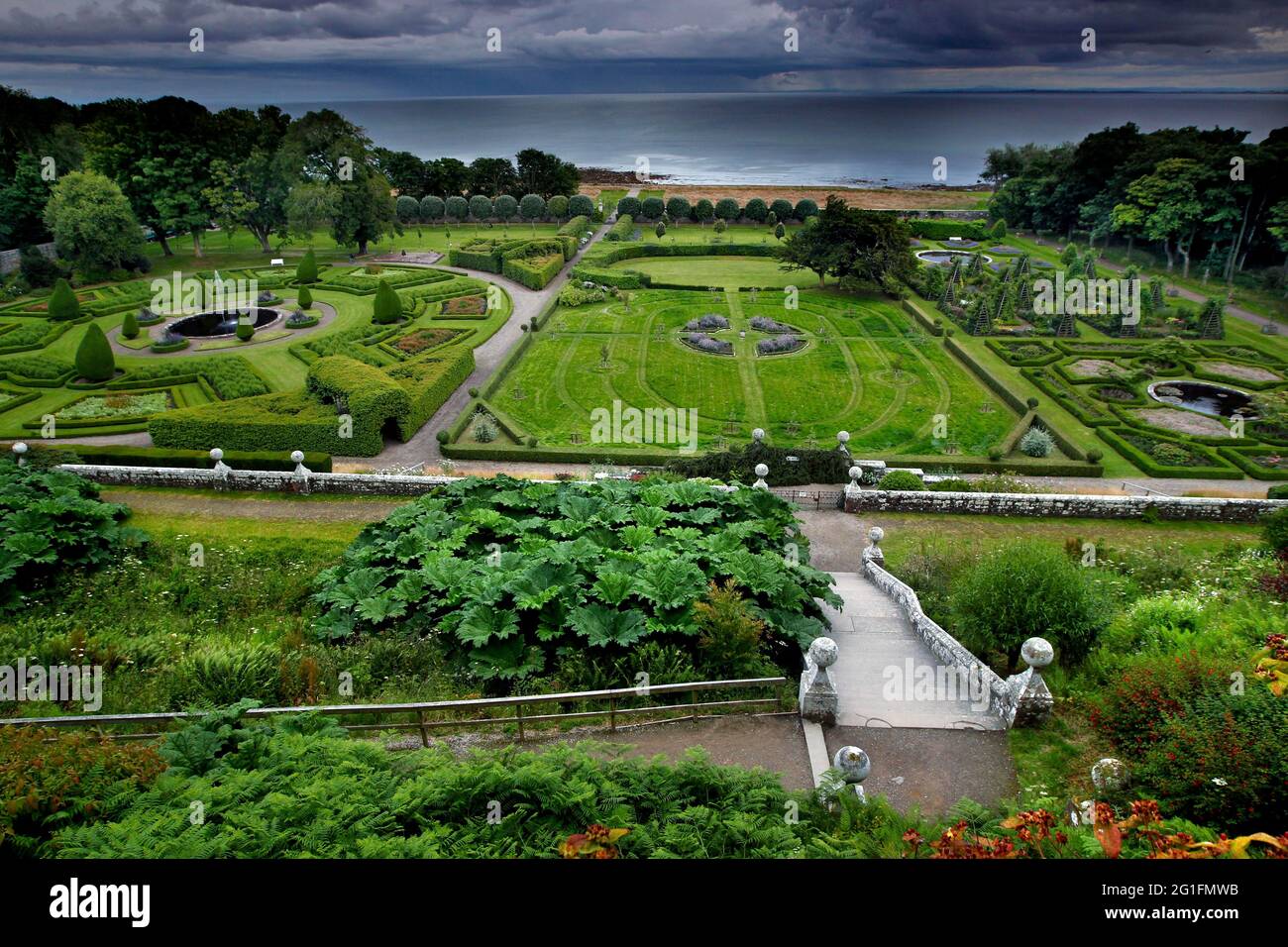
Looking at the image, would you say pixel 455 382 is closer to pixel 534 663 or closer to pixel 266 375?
pixel 266 375

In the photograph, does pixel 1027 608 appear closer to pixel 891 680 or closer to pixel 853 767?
pixel 891 680

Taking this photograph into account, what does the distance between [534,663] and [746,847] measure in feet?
19.5

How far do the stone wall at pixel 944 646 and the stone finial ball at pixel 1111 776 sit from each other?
2024 millimetres

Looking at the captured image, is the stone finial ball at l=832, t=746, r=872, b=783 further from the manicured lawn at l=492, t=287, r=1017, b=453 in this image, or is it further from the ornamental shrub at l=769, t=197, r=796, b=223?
the ornamental shrub at l=769, t=197, r=796, b=223

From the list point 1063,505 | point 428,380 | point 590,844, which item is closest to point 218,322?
point 428,380

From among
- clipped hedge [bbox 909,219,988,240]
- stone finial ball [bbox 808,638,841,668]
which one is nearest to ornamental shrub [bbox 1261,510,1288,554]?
stone finial ball [bbox 808,638,841,668]

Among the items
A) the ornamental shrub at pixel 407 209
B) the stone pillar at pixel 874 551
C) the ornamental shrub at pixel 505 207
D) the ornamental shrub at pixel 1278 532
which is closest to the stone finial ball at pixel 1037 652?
the stone pillar at pixel 874 551

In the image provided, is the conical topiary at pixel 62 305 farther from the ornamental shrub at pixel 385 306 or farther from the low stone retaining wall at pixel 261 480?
the low stone retaining wall at pixel 261 480

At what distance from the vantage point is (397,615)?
16.2 m

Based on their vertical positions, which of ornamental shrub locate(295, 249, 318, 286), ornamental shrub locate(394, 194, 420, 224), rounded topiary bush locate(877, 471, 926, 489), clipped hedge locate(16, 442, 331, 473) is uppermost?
ornamental shrub locate(394, 194, 420, 224)

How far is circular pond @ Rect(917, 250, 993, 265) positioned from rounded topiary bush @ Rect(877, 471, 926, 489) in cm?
4012

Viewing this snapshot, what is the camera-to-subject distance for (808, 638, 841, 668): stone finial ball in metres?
12.4

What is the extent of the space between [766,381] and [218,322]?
3127 centimetres

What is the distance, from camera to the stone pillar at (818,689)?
40.9ft
